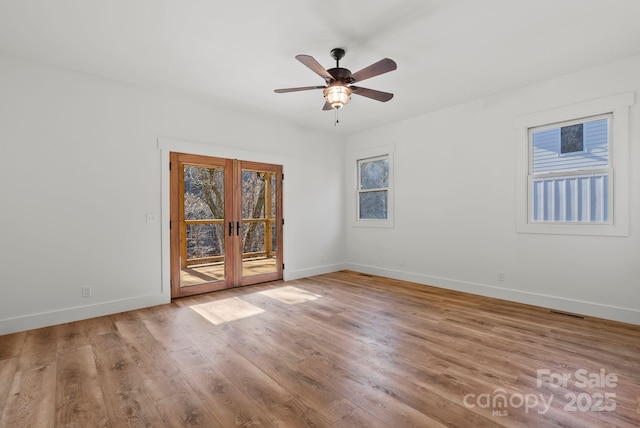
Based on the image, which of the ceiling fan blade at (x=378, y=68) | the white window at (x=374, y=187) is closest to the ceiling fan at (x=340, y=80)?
the ceiling fan blade at (x=378, y=68)

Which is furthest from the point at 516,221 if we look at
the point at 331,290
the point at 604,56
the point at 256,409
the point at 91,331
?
the point at 91,331

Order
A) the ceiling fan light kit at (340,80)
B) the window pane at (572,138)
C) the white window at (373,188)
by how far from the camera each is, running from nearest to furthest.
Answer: the ceiling fan light kit at (340,80) → the window pane at (572,138) → the white window at (373,188)

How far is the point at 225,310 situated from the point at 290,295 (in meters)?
1.03

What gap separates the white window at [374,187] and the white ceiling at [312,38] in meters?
1.96

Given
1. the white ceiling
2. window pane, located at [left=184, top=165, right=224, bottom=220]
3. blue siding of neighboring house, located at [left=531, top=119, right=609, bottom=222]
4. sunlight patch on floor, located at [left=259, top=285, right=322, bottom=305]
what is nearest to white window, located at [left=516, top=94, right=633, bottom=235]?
blue siding of neighboring house, located at [left=531, top=119, right=609, bottom=222]

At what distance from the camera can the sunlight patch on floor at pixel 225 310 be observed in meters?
3.53

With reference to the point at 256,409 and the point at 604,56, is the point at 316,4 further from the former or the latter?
the point at 604,56

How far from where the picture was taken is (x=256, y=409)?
1896 millimetres

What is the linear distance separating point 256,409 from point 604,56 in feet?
15.4

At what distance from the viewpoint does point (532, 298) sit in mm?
3963

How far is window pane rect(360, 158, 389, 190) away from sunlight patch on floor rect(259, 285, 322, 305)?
257 centimetres

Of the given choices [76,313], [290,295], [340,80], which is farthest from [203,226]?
[340,80]

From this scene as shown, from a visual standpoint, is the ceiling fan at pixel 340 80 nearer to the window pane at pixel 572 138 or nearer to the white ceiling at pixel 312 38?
the white ceiling at pixel 312 38

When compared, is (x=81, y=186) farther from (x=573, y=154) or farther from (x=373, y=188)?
(x=573, y=154)
